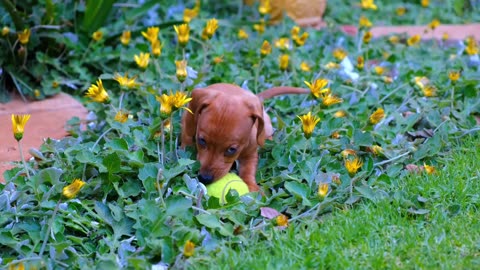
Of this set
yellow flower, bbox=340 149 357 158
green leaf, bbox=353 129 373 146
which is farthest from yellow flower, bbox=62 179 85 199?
green leaf, bbox=353 129 373 146

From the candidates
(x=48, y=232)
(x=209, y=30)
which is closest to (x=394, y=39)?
(x=209, y=30)

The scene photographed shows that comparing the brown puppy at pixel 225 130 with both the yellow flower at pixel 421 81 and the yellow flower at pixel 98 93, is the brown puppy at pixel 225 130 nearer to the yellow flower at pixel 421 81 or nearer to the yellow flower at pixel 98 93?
the yellow flower at pixel 98 93

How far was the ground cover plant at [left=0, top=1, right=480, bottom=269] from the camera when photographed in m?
3.43

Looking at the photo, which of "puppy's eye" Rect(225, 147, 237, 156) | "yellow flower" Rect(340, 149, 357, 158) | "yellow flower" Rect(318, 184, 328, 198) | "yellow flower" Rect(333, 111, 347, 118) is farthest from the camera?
"yellow flower" Rect(333, 111, 347, 118)

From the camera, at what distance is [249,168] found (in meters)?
4.16

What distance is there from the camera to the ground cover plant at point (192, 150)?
3.43 metres

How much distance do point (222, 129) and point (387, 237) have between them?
3.30 ft

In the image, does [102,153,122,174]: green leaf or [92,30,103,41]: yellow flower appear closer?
[102,153,122,174]: green leaf

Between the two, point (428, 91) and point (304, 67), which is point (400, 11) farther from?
point (428, 91)

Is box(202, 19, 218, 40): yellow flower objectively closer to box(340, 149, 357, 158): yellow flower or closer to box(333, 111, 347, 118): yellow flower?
box(333, 111, 347, 118): yellow flower

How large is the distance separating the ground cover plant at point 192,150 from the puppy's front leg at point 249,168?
72 millimetres

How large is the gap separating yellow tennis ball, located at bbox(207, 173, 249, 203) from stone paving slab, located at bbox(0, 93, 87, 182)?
48.1 inches

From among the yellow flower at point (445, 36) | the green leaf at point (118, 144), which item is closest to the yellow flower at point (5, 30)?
the green leaf at point (118, 144)

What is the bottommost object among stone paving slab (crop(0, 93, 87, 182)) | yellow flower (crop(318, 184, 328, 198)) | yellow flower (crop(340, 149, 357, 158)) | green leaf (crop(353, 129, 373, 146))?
stone paving slab (crop(0, 93, 87, 182))
